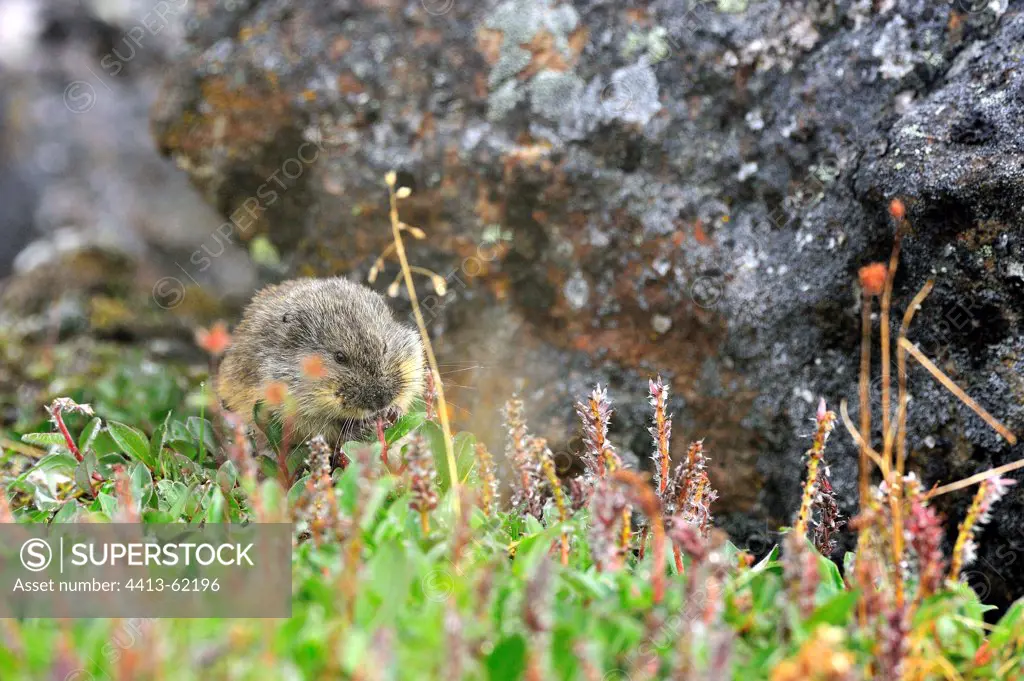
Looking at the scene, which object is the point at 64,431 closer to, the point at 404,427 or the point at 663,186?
the point at 404,427

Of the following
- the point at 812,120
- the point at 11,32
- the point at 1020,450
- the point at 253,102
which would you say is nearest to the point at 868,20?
the point at 812,120

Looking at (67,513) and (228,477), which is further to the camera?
(228,477)

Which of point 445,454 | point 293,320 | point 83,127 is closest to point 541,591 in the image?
point 445,454

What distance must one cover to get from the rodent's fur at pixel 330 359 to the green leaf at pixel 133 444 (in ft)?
1.81

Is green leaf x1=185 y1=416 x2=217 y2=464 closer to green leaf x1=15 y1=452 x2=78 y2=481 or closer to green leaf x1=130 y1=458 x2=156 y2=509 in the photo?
green leaf x1=130 y1=458 x2=156 y2=509

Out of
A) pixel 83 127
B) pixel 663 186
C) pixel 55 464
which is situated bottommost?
pixel 55 464

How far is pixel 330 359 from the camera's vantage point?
455 centimetres

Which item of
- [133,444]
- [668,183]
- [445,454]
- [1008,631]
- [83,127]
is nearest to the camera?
[1008,631]

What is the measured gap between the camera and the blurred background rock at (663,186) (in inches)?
155

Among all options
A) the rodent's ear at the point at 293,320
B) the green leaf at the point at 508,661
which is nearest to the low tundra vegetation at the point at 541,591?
the green leaf at the point at 508,661

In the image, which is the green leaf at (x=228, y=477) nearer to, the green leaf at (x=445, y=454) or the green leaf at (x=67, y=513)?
the green leaf at (x=67, y=513)

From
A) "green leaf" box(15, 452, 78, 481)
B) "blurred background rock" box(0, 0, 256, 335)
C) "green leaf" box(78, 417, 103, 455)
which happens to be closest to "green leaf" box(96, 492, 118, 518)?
"green leaf" box(15, 452, 78, 481)

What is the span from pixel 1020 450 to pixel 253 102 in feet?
15.9

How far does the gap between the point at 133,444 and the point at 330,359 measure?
0.99m
